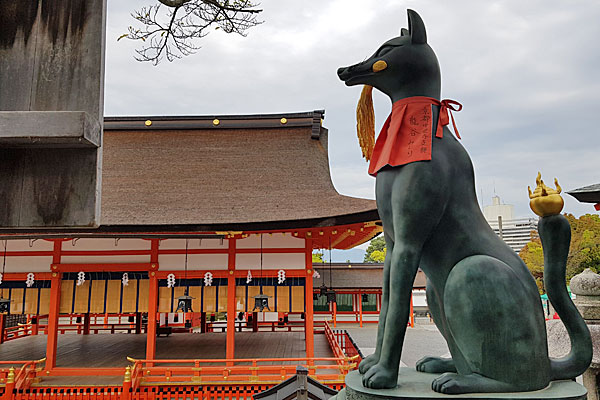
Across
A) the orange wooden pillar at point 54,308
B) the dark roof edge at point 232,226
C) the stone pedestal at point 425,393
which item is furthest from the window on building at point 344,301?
the stone pedestal at point 425,393

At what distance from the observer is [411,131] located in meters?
2.04

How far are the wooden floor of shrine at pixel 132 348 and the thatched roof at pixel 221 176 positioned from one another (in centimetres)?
Answer: 342

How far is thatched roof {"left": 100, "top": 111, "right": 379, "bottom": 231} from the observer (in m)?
8.46

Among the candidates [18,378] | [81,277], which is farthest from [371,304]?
[18,378]

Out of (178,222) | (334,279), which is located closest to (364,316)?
(334,279)

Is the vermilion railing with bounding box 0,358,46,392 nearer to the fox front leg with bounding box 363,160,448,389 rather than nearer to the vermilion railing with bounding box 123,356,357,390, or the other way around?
the vermilion railing with bounding box 123,356,357,390

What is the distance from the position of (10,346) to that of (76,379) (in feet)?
18.4

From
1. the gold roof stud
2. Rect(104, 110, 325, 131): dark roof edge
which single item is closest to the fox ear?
the gold roof stud

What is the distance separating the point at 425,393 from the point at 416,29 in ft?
5.46

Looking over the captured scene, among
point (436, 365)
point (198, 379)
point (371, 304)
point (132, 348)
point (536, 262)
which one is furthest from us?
point (536, 262)

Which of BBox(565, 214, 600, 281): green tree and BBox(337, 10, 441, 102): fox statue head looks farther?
BBox(565, 214, 600, 281): green tree

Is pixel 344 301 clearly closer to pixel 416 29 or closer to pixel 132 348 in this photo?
pixel 132 348

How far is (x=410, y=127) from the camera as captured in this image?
206cm

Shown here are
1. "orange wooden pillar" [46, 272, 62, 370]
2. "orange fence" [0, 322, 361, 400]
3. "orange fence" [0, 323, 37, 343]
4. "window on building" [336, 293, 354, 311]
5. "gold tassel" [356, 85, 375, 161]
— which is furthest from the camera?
"window on building" [336, 293, 354, 311]
